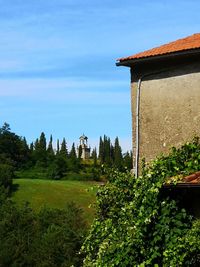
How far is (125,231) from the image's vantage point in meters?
12.3

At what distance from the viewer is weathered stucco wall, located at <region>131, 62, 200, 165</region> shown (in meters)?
14.0

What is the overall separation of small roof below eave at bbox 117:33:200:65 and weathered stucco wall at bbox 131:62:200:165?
46cm

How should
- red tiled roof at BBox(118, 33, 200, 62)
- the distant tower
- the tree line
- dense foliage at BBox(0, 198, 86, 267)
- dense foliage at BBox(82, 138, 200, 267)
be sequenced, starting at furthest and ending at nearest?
1. the distant tower
2. the tree line
3. dense foliage at BBox(0, 198, 86, 267)
4. red tiled roof at BBox(118, 33, 200, 62)
5. dense foliage at BBox(82, 138, 200, 267)

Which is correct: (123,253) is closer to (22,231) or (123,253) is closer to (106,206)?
(106,206)

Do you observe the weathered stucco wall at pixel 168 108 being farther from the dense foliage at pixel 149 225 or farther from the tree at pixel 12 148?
the tree at pixel 12 148

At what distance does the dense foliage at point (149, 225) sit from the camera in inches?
444

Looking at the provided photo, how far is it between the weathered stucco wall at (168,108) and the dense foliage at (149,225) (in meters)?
0.83

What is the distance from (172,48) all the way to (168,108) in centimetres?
141

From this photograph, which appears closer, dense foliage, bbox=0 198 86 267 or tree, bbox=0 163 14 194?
dense foliage, bbox=0 198 86 267

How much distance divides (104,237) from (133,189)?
119 centimetres

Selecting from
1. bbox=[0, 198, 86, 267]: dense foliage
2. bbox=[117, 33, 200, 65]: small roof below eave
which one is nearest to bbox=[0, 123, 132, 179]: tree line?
bbox=[0, 198, 86, 267]: dense foliage

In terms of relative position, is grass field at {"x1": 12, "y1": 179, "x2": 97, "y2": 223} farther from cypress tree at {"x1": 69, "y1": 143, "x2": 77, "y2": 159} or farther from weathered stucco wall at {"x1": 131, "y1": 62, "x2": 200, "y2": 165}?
weathered stucco wall at {"x1": 131, "y1": 62, "x2": 200, "y2": 165}

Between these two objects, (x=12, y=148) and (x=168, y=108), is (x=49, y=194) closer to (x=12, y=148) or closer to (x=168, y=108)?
(x=12, y=148)

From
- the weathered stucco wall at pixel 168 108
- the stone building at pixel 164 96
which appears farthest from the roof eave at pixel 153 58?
the weathered stucco wall at pixel 168 108
